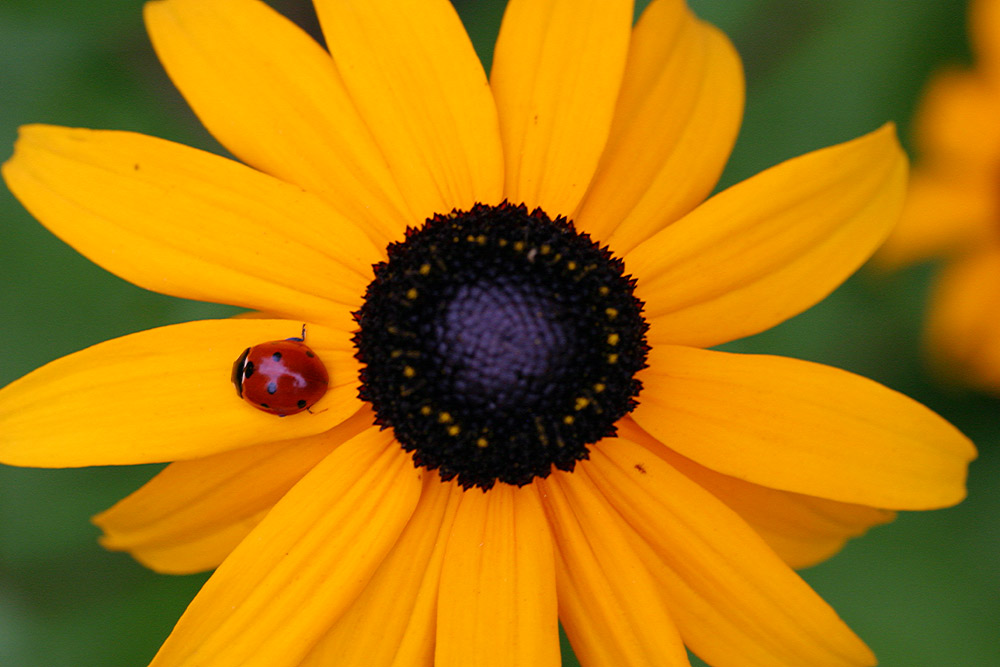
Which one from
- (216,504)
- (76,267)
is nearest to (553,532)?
(216,504)

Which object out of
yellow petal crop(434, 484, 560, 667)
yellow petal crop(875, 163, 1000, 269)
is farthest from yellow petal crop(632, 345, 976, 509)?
yellow petal crop(875, 163, 1000, 269)

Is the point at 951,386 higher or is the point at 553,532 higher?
the point at 553,532

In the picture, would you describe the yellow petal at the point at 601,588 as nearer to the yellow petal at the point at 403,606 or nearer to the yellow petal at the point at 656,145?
the yellow petal at the point at 403,606

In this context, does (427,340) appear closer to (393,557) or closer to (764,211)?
(393,557)

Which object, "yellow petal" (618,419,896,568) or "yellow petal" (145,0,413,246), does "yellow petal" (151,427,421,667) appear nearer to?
"yellow petal" (145,0,413,246)

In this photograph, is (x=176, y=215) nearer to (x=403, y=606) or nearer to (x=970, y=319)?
(x=403, y=606)

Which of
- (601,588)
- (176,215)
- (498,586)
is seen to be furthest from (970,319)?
(176,215)
